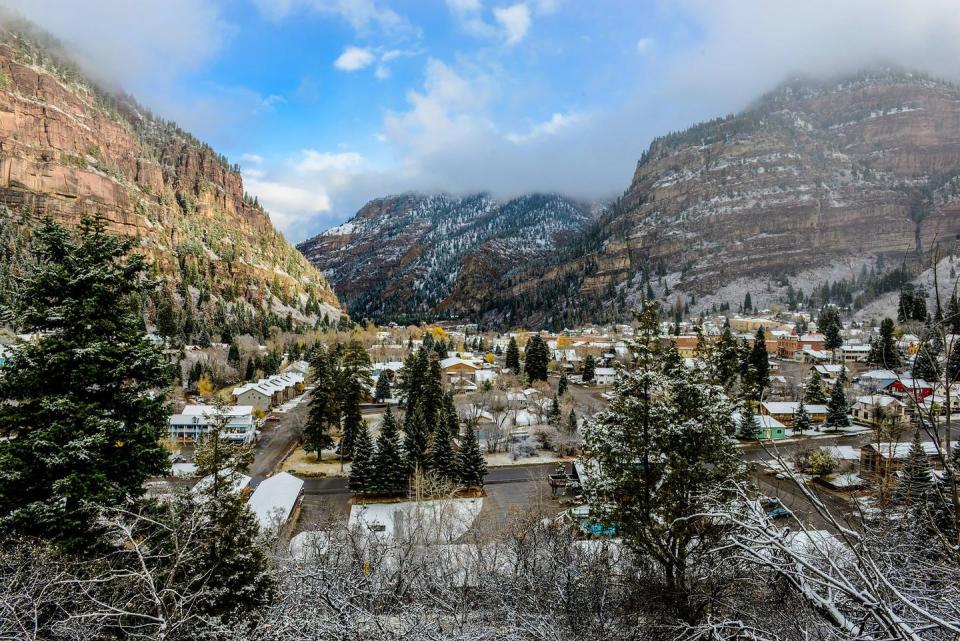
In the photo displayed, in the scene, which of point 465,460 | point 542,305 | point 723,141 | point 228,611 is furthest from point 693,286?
point 228,611

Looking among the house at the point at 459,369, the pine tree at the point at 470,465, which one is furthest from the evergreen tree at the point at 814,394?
the house at the point at 459,369

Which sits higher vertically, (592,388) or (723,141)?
(723,141)

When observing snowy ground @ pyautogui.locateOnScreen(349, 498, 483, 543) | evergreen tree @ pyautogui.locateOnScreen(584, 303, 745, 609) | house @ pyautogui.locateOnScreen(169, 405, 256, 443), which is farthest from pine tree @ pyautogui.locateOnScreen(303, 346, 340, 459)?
evergreen tree @ pyautogui.locateOnScreen(584, 303, 745, 609)

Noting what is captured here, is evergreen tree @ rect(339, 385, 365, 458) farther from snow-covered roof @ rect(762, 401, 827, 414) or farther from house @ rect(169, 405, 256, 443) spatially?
snow-covered roof @ rect(762, 401, 827, 414)

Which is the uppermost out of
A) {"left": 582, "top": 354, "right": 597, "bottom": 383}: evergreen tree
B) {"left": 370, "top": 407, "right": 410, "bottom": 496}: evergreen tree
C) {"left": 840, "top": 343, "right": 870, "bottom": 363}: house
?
{"left": 840, "top": 343, "right": 870, "bottom": 363}: house

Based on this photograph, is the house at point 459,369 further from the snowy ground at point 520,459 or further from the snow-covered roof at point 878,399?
the snow-covered roof at point 878,399

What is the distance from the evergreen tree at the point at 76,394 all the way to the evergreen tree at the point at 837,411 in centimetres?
3710

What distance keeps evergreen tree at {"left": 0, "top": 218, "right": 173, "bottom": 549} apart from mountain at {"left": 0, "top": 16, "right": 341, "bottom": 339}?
66.9 metres

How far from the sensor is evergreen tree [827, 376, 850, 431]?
3117 centimetres

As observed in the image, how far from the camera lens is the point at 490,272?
194125 mm

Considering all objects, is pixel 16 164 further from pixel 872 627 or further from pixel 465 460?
pixel 872 627

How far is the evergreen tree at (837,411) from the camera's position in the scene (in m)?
31.2

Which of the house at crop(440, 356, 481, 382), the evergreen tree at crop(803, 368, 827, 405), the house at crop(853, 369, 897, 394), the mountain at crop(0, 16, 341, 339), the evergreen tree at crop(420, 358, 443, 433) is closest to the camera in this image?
the evergreen tree at crop(420, 358, 443, 433)

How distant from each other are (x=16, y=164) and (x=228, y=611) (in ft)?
361
